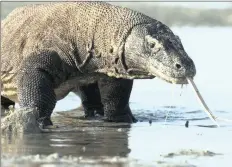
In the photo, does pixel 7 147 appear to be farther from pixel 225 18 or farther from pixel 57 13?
pixel 225 18

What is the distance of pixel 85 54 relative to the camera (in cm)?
1295

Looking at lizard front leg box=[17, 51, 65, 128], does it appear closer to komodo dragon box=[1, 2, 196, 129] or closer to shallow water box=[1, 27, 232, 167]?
komodo dragon box=[1, 2, 196, 129]

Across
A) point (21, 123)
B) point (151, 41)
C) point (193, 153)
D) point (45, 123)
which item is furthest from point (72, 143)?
point (151, 41)

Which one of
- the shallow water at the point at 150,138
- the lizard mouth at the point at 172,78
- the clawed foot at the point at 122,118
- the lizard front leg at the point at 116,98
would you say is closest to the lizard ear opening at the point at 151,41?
the lizard mouth at the point at 172,78

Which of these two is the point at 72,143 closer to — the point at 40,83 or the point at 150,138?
the point at 150,138

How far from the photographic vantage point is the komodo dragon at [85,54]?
12258mm

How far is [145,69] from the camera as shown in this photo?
40.8 ft

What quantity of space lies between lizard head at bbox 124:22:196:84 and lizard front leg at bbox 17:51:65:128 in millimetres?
937

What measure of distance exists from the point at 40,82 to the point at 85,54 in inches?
29.9

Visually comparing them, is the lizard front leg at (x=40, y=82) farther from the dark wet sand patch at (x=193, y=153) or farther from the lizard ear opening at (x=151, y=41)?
the dark wet sand patch at (x=193, y=153)

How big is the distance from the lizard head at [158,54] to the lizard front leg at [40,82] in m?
0.94

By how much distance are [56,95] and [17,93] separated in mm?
597

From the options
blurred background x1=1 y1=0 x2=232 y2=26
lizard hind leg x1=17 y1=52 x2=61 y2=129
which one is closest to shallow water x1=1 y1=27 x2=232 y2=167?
lizard hind leg x1=17 y1=52 x2=61 y2=129

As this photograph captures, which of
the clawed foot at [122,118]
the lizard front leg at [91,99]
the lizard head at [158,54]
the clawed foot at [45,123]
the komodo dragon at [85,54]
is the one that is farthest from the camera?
the lizard front leg at [91,99]
